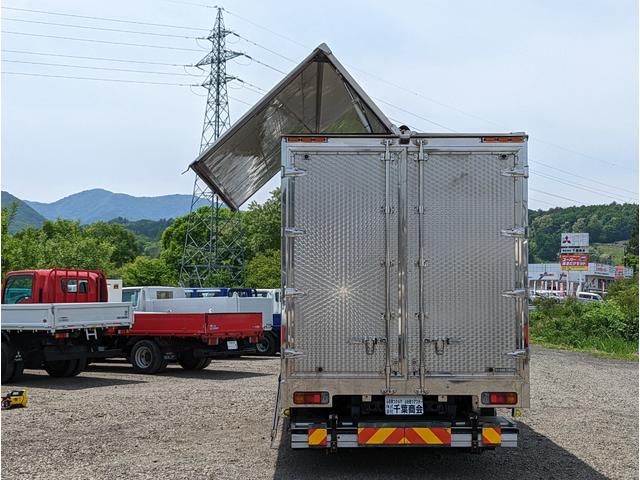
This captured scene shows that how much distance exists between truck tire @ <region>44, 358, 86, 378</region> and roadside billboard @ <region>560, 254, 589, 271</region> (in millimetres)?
78768

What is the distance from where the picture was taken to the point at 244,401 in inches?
516

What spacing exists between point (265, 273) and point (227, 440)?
141 ft

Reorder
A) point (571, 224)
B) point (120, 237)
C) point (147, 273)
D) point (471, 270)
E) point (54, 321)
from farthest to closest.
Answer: point (571, 224) → point (120, 237) → point (147, 273) → point (54, 321) → point (471, 270)

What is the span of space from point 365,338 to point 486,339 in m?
1.15

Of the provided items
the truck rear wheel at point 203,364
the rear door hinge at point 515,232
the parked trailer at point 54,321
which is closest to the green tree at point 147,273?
the truck rear wheel at point 203,364

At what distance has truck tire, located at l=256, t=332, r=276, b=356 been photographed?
23797 mm

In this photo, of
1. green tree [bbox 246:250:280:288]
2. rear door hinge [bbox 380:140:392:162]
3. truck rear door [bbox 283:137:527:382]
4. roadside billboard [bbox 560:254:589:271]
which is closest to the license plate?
truck rear door [bbox 283:137:527:382]

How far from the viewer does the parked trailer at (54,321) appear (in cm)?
1551

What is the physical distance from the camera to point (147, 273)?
78.5m

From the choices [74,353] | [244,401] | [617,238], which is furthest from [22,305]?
[617,238]

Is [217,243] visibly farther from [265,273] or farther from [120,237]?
[120,237]

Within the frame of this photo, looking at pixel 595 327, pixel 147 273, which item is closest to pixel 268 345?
pixel 595 327

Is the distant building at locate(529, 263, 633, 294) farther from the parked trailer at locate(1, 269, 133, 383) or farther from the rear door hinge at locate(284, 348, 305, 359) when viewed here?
the rear door hinge at locate(284, 348, 305, 359)

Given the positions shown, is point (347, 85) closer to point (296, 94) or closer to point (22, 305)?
point (296, 94)
